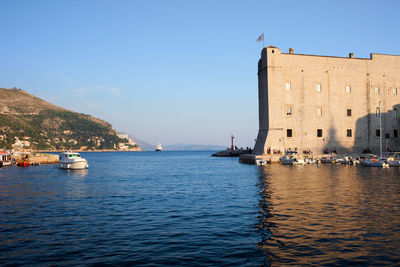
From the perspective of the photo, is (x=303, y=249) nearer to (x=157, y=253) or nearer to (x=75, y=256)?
(x=157, y=253)

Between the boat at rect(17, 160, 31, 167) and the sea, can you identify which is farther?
the boat at rect(17, 160, 31, 167)

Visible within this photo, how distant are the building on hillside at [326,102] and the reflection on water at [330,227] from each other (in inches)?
1389

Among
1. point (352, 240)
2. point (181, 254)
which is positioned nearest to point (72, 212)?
point (181, 254)

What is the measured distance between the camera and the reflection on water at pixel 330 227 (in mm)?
8719

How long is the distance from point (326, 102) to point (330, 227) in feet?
162

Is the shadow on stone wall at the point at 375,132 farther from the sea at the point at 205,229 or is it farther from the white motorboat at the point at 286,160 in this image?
the sea at the point at 205,229

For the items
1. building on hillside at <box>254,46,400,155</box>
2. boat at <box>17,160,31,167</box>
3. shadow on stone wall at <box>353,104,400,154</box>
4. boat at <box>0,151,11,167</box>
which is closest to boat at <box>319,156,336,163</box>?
building on hillside at <box>254,46,400,155</box>

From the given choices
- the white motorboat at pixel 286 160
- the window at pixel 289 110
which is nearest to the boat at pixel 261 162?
the white motorboat at pixel 286 160

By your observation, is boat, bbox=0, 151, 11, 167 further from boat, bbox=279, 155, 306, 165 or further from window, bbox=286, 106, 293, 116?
window, bbox=286, 106, 293, 116

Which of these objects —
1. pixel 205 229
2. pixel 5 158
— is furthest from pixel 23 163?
pixel 205 229

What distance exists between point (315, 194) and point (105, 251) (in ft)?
46.9

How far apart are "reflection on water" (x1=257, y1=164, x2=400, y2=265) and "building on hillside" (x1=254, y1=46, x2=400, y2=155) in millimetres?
35272

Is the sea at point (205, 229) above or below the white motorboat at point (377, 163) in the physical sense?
below

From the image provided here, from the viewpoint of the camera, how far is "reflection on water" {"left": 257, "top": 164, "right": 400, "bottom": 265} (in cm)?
872
